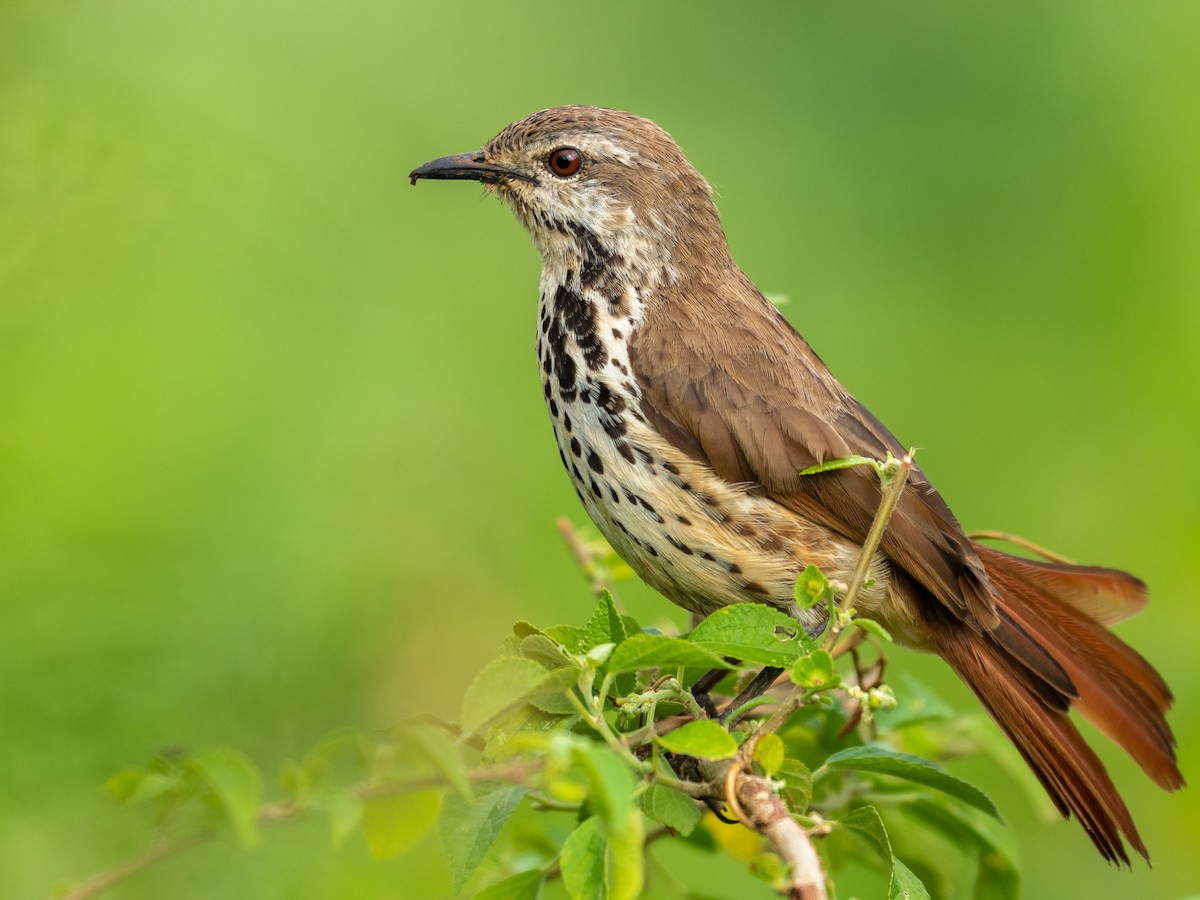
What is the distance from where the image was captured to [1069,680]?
11.5ft

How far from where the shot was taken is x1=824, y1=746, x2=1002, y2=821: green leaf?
100 inches

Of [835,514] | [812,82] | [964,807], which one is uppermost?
[812,82]

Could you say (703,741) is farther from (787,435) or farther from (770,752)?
(787,435)

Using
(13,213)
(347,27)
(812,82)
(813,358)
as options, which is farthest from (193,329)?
(812,82)

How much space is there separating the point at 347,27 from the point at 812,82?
96.5 inches

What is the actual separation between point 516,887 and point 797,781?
477mm

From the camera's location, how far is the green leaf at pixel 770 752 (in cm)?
235

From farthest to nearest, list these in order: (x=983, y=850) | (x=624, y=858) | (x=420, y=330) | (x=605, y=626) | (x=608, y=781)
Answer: (x=420, y=330) → (x=983, y=850) → (x=605, y=626) → (x=624, y=858) → (x=608, y=781)

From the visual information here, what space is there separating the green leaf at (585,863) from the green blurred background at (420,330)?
3.84 feet

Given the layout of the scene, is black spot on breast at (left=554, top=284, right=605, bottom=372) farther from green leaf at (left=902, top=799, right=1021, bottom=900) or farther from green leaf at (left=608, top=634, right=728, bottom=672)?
green leaf at (left=608, top=634, right=728, bottom=672)

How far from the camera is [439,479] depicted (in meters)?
6.11

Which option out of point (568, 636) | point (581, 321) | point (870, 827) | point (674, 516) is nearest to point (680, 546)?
point (674, 516)

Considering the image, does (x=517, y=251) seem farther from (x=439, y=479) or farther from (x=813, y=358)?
(x=813, y=358)

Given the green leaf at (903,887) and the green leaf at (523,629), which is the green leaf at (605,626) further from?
the green leaf at (903,887)
